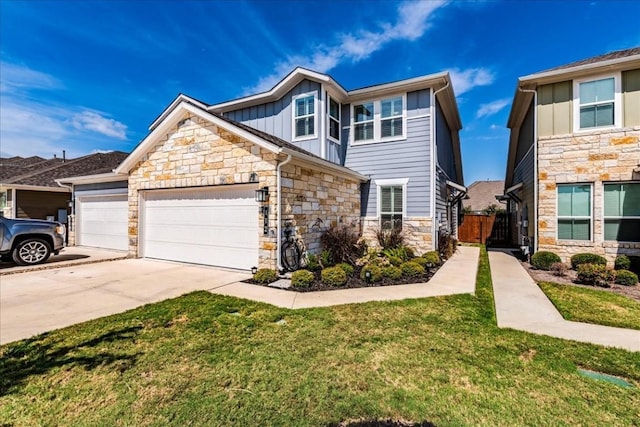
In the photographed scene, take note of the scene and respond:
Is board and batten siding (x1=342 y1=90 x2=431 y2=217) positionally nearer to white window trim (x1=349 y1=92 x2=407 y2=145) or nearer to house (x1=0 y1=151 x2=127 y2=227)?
white window trim (x1=349 y1=92 x2=407 y2=145)

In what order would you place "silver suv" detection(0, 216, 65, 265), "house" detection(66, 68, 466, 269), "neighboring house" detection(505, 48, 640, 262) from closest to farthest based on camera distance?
"house" detection(66, 68, 466, 269) → "silver suv" detection(0, 216, 65, 265) → "neighboring house" detection(505, 48, 640, 262)

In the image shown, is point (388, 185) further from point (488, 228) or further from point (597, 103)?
point (488, 228)

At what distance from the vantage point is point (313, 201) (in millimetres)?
8688

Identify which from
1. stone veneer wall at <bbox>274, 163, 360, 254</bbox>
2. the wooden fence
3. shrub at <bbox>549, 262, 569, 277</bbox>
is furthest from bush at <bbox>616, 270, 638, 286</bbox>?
the wooden fence

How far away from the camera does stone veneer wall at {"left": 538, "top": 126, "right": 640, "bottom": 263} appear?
839cm

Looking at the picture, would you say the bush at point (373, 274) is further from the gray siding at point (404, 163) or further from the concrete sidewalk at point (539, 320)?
the gray siding at point (404, 163)

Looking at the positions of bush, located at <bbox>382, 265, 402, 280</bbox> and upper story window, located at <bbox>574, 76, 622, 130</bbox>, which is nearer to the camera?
bush, located at <bbox>382, 265, 402, 280</bbox>

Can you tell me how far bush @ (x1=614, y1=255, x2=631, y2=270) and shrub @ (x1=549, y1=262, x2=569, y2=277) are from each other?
3.80 feet

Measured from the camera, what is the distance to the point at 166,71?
13.6m

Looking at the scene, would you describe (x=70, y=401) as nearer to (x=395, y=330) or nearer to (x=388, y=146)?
(x=395, y=330)

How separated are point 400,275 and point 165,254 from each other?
7537 millimetres

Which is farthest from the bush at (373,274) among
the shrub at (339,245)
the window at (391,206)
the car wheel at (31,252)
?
the car wheel at (31,252)

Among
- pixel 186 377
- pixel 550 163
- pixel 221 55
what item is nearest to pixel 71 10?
pixel 221 55

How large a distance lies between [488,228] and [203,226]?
16088 mm
